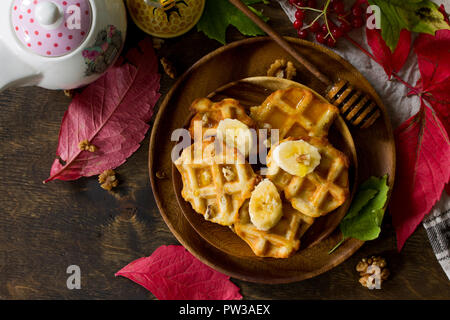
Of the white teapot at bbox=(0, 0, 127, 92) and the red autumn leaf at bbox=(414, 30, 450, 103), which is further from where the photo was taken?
the red autumn leaf at bbox=(414, 30, 450, 103)

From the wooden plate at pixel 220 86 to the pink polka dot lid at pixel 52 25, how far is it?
458 mm

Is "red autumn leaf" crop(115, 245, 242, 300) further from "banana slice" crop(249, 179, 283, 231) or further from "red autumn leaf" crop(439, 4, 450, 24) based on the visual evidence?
"red autumn leaf" crop(439, 4, 450, 24)

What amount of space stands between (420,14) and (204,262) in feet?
4.37

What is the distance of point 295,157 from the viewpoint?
153cm

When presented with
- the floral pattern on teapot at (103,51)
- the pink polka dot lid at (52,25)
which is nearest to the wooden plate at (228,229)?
the floral pattern on teapot at (103,51)

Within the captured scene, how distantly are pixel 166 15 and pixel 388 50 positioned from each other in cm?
91

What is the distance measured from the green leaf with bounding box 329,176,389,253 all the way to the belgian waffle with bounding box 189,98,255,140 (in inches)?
21.0

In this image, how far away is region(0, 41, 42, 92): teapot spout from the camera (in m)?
1.46

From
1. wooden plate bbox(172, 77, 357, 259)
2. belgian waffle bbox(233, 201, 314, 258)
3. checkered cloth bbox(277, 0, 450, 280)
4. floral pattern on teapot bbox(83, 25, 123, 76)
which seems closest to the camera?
floral pattern on teapot bbox(83, 25, 123, 76)

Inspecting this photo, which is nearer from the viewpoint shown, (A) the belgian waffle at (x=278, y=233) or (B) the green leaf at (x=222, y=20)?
(A) the belgian waffle at (x=278, y=233)

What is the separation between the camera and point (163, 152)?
6.00ft

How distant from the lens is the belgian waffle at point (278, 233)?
162 cm

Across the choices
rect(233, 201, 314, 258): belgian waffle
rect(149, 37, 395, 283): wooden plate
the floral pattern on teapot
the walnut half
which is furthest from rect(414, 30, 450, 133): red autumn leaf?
the floral pattern on teapot

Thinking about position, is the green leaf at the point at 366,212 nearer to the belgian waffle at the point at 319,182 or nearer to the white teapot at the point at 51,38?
the belgian waffle at the point at 319,182
